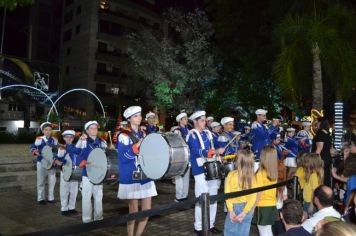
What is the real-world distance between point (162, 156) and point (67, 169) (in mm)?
3054

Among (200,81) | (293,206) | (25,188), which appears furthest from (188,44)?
(293,206)

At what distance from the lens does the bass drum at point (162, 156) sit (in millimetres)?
5255

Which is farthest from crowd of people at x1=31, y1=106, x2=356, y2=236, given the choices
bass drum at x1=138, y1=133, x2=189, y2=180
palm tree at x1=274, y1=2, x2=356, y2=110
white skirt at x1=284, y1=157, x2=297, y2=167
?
palm tree at x1=274, y1=2, x2=356, y2=110

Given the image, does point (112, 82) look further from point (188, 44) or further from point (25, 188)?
point (25, 188)

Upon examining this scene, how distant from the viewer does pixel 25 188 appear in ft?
35.8

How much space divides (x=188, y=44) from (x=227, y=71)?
11.8ft

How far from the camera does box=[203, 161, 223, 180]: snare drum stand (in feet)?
20.0

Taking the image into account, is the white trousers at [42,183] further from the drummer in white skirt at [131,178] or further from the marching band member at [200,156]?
the marching band member at [200,156]

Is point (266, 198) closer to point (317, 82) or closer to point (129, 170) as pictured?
point (129, 170)

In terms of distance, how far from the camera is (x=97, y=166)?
6.41 metres

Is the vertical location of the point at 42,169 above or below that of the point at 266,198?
below

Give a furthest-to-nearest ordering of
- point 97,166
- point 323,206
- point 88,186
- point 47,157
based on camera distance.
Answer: point 47,157, point 88,186, point 97,166, point 323,206

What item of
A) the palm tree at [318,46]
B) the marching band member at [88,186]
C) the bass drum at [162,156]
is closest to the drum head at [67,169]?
the marching band member at [88,186]

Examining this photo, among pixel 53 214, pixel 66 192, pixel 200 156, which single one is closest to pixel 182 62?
pixel 66 192
